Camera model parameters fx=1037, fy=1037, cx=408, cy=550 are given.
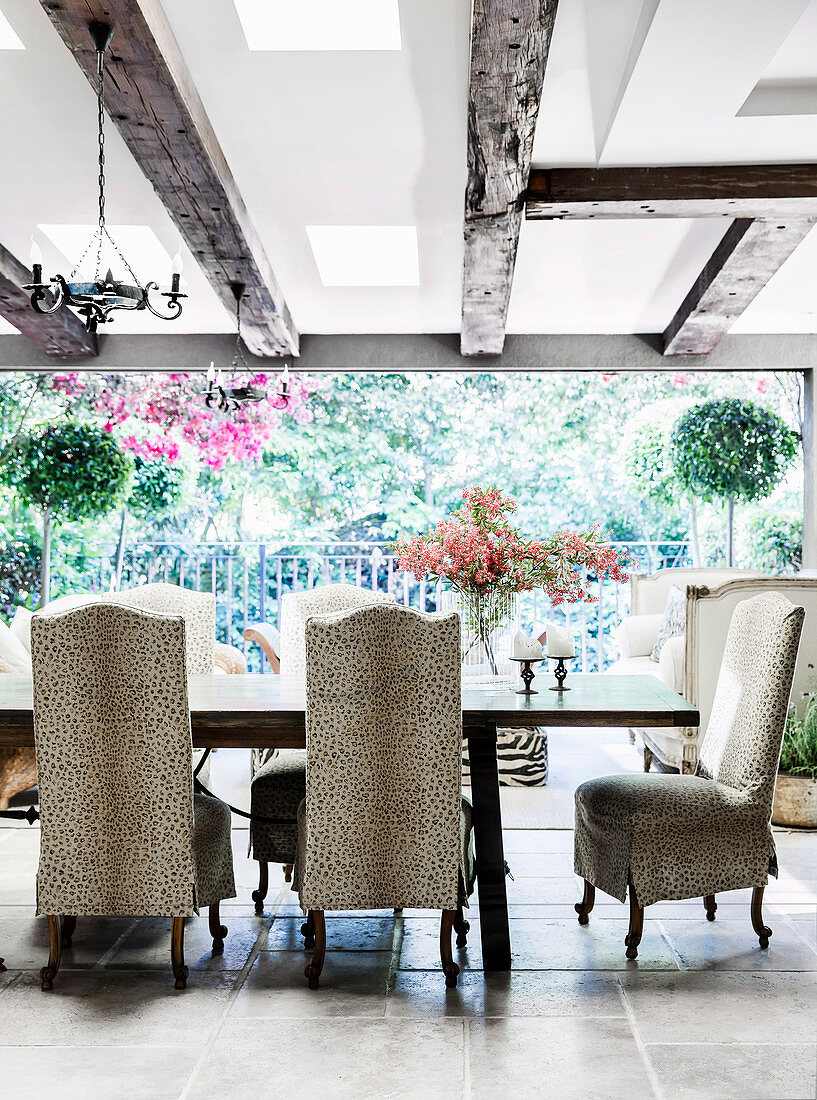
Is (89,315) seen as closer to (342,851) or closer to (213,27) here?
(213,27)

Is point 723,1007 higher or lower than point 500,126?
lower

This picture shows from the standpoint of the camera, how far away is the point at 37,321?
5219mm

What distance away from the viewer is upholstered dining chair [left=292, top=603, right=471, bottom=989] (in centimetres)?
249

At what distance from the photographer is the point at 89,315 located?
3.06m

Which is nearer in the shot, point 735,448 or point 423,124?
point 423,124

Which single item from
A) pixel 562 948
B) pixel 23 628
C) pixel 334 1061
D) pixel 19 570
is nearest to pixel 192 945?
pixel 334 1061

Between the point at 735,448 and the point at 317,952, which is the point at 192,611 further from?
the point at 735,448

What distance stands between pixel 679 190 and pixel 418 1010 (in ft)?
8.99

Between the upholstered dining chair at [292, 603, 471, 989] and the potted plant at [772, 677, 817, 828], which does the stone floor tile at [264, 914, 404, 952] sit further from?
the potted plant at [772, 677, 817, 828]

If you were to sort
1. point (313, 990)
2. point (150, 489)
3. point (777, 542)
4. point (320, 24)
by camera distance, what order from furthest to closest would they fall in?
point (150, 489)
point (777, 542)
point (320, 24)
point (313, 990)

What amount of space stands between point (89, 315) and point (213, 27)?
2.86ft

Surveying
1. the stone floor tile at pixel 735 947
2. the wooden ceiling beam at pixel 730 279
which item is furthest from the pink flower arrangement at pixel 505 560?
the wooden ceiling beam at pixel 730 279

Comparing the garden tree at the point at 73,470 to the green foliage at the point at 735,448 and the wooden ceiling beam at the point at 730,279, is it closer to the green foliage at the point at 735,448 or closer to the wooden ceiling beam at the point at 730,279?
the wooden ceiling beam at the point at 730,279

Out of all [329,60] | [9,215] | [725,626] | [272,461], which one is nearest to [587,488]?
[272,461]
